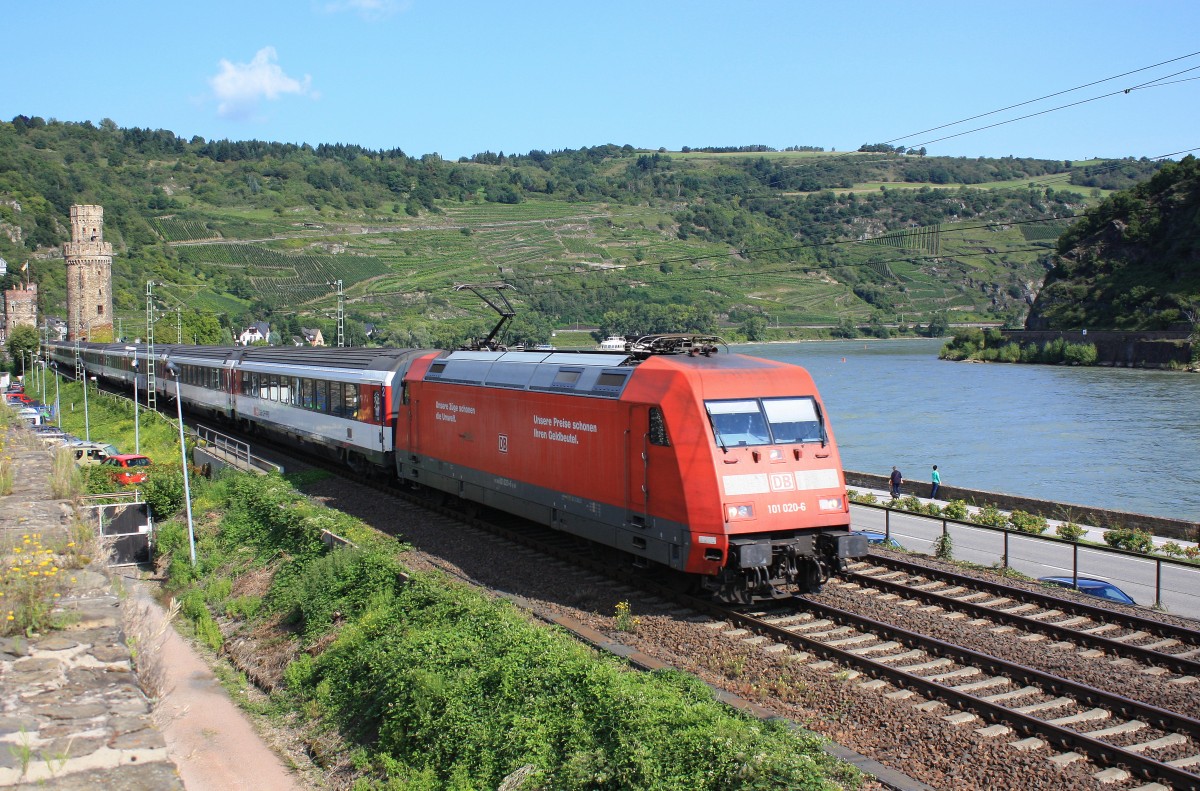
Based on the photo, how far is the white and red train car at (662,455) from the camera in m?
12.1

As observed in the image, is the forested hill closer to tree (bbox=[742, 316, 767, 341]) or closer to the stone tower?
tree (bbox=[742, 316, 767, 341])

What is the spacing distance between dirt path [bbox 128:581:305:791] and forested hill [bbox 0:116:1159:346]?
179ft

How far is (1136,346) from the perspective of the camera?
87.3 meters

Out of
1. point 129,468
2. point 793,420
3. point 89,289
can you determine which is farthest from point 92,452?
point 89,289

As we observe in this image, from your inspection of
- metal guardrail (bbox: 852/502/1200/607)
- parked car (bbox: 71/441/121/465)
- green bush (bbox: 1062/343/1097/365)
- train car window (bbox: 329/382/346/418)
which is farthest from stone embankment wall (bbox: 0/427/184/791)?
green bush (bbox: 1062/343/1097/365)

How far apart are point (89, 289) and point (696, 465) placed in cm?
9894

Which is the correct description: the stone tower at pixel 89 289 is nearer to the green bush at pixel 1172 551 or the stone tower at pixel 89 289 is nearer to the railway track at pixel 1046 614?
the green bush at pixel 1172 551

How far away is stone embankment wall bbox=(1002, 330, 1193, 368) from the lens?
82938 millimetres

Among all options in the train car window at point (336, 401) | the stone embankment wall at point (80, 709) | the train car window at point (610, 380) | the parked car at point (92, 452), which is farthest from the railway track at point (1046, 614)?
the parked car at point (92, 452)

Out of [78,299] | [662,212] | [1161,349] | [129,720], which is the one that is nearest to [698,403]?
[129,720]

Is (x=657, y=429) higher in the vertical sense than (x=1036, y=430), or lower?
higher

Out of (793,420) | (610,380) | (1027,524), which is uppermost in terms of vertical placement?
(610,380)

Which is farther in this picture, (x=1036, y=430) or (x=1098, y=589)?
(x=1036, y=430)

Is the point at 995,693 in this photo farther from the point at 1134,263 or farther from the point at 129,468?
the point at 1134,263
